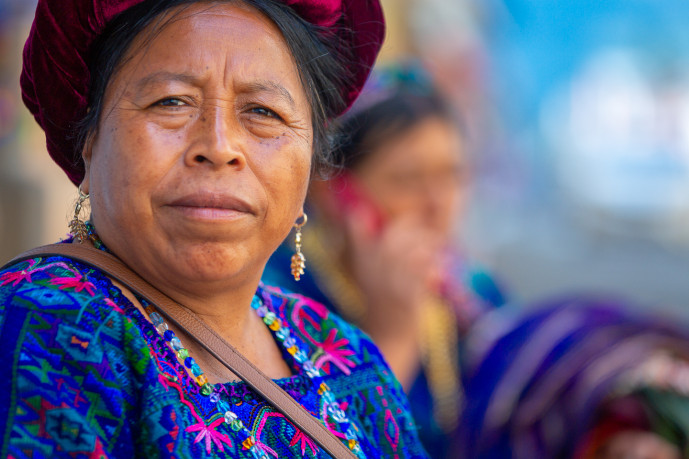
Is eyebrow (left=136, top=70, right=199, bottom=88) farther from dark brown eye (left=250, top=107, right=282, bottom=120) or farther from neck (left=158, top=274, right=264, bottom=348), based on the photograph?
neck (left=158, top=274, right=264, bottom=348)

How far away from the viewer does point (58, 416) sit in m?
1.17

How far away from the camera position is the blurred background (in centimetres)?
985

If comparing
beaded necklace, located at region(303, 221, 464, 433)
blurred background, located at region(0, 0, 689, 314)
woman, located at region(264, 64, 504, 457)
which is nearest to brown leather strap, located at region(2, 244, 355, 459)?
woman, located at region(264, 64, 504, 457)

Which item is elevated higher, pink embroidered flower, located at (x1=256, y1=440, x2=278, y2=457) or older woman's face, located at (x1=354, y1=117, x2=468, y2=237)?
older woman's face, located at (x1=354, y1=117, x2=468, y2=237)

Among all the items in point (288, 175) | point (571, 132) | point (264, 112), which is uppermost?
point (571, 132)

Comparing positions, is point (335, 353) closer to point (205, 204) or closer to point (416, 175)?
point (205, 204)

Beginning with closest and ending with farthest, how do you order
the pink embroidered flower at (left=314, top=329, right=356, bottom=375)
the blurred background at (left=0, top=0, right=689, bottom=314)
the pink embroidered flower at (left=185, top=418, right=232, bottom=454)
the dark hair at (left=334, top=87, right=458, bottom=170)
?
1. the pink embroidered flower at (left=185, top=418, right=232, bottom=454)
2. the pink embroidered flower at (left=314, top=329, right=356, bottom=375)
3. the dark hair at (left=334, top=87, right=458, bottom=170)
4. the blurred background at (left=0, top=0, right=689, bottom=314)

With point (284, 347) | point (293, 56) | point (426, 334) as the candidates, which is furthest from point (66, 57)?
point (426, 334)

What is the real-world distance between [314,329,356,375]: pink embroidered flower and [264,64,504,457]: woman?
67.9 inches

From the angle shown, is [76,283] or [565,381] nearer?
[76,283]

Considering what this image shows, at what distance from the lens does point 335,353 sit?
1840 millimetres

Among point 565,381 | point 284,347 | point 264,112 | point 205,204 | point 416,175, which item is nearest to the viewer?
point 205,204

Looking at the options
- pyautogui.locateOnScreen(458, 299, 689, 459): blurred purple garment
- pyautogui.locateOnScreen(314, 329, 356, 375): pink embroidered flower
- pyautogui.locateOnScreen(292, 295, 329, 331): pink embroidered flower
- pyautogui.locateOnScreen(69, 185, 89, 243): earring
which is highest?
pyautogui.locateOnScreen(69, 185, 89, 243): earring

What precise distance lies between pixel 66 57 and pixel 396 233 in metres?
2.39
